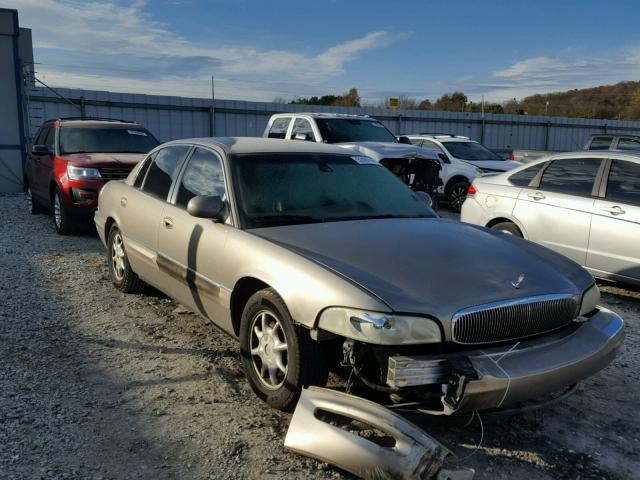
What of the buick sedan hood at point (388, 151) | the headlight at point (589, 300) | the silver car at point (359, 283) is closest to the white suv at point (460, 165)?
the buick sedan hood at point (388, 151)

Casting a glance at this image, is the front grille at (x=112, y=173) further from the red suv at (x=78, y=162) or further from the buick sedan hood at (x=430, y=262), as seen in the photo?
the buick sedan hood at (x=430, y=262)

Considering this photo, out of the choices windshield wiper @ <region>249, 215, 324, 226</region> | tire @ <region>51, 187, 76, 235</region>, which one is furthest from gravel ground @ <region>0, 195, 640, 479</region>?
tire @ <region>51, 187, 76, 235</region>

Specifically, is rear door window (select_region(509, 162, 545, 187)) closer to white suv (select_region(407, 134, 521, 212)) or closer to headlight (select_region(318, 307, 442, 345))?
headlight (select_region(318, 307, 442, 345))

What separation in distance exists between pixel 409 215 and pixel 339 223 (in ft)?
2.26

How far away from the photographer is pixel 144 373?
13.4 ft

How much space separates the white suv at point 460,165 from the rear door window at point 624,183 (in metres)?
6.17

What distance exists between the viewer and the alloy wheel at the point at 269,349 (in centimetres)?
341

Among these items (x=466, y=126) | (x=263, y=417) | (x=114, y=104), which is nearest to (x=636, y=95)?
(x=466, y=126)

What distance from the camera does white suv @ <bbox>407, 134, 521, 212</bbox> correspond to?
12.8 m

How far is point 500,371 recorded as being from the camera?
9.29 ft

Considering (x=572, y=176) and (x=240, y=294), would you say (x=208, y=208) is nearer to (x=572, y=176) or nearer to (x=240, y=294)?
(x=240, y=294)

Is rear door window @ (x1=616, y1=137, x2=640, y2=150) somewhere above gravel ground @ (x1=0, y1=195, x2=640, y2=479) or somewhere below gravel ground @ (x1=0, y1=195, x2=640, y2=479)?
above

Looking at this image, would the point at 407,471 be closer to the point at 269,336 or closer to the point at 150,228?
the point at 269,336

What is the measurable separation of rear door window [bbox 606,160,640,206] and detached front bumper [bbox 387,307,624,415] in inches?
134
